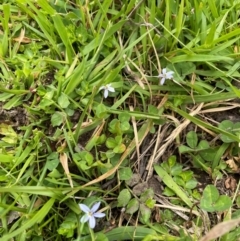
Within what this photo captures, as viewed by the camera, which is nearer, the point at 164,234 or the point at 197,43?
the point at 164,234

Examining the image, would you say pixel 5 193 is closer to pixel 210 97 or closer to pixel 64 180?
pixel 64 180

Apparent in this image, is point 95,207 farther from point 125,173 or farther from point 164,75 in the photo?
point 164,75

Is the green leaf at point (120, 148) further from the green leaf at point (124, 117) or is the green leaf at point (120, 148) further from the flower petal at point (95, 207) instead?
the flower petal at point (95, 207)

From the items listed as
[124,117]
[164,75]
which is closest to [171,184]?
[124,117]

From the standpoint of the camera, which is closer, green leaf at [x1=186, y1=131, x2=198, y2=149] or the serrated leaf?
the serrated leaf

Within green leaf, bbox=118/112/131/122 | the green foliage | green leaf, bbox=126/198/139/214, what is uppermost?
green leaf, bbox=118/112/131/122

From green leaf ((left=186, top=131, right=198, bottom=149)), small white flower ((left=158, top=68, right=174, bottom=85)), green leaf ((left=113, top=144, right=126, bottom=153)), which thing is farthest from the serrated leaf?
small white flower ((left=158, top=68, right=174, bottom=85))

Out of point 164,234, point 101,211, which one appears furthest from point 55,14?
point 164,234

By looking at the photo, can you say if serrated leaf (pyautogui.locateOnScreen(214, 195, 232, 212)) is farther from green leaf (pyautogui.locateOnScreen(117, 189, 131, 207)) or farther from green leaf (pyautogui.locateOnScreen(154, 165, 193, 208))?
green leaf (pyautogui.locateOnScreen(117, 189, 131, 207))
